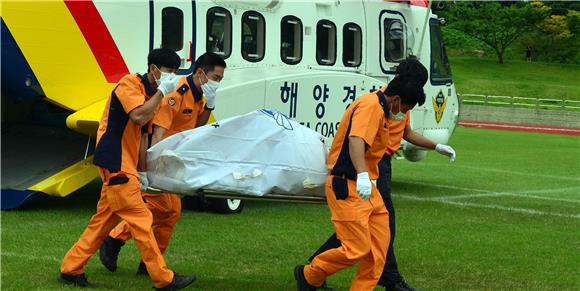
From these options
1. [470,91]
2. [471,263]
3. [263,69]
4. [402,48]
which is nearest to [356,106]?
[471,263]

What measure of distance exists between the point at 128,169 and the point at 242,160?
879 millimetres

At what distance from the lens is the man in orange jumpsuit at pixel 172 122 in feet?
27.6

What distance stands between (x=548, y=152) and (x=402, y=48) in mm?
11417

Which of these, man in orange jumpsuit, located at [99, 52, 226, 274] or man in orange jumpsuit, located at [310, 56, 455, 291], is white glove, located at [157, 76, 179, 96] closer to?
man in orange jumpsuit, located at [99, 52, 226, 274]

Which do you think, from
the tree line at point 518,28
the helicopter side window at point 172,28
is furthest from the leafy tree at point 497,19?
the helicopter side window at point 172,28

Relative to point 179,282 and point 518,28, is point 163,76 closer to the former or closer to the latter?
point 179,282

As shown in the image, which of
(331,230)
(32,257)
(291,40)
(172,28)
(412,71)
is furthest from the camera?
Result: (291,40)

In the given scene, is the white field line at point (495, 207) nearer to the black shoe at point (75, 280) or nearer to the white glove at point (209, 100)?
the white glove at point (209, 100)

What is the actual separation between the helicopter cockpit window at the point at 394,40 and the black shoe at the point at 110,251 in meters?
7.52

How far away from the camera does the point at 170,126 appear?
8586 millimetres

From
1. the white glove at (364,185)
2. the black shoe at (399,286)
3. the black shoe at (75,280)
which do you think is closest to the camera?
the white glove at (364,185)

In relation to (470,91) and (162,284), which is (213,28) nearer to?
(162,284)

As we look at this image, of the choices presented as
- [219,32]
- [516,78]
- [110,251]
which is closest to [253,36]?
[219,32]

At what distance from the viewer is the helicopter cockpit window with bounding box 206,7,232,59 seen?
12.6m
